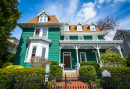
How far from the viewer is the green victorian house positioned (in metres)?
8.31

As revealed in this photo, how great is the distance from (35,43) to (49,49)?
2012 mm

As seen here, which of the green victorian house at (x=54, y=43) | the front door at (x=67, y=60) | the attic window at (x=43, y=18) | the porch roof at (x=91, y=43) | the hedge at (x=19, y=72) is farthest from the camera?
the front door at (x=67, y=60)

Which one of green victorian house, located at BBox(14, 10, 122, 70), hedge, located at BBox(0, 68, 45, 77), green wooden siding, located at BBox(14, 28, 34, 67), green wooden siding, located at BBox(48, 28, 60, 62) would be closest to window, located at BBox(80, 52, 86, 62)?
green victorian house, located at BBox(14, 10, 122, 70)

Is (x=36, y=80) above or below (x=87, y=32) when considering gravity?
below

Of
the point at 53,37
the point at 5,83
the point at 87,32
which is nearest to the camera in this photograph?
the point at 5,83

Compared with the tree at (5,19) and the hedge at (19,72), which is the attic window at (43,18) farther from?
the hedge at (19,72)

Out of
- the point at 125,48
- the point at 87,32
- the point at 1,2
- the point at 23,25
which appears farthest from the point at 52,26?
the point at 125,48

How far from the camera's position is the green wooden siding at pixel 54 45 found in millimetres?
8758

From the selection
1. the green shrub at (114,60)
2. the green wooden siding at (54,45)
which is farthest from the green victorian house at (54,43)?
the green shrub at (114,60)

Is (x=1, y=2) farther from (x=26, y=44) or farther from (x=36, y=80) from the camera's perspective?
(x=36, y=80)

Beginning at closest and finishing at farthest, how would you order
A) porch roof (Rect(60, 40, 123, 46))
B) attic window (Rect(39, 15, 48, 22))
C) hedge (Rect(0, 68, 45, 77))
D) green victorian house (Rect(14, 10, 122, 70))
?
hedge (Rect(0, 68, 45, 77))
green victorian house (Rect(14, 10, 122, 70))
porch roof (Rect(60, 40, 123, 46))
attic window (Rect(39, 15, 48, 22))

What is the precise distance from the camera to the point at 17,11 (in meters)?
8.11

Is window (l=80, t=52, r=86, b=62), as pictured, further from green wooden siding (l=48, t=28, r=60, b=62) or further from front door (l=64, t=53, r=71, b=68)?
green wooden siding (l=48, t=28, r=60, b=62)

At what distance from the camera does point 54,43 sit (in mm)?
9523
